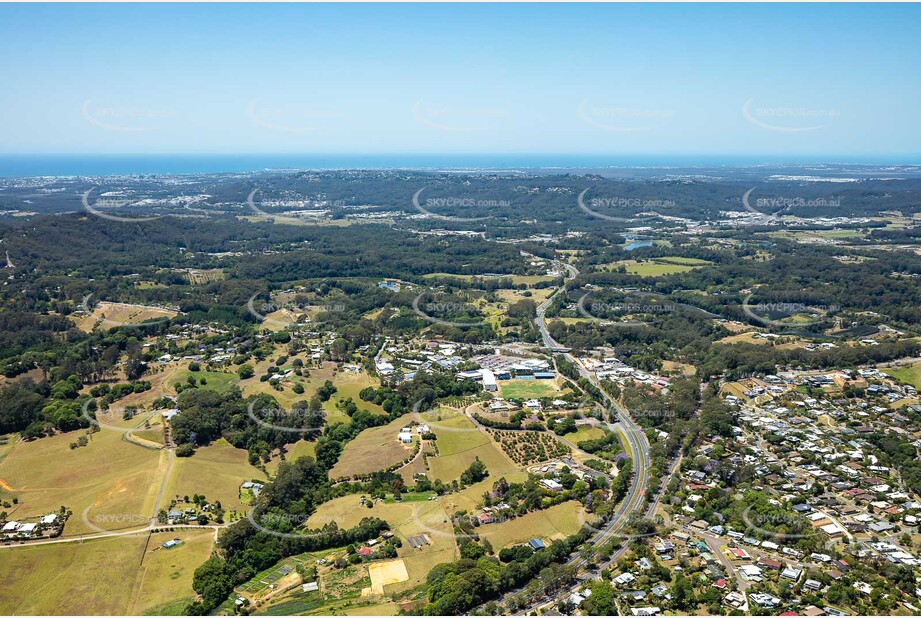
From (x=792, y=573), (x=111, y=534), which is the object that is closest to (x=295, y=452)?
(x=111, y=534)

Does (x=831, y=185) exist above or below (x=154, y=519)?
above

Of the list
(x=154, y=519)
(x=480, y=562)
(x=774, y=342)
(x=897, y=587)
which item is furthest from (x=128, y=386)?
(x=774, y=342)

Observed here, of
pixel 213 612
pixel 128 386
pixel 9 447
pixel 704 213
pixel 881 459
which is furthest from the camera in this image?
pixel 704 213

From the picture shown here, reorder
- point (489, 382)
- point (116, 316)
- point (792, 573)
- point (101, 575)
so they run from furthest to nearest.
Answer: point (116, 316)
point (489, 382)
point (101, 575)
point (792, 573)

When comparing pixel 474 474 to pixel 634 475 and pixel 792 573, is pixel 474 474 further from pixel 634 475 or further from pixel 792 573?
pixel 792 573

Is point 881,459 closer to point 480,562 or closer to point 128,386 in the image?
point 480,562

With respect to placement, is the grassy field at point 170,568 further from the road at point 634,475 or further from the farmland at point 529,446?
the farmland at point 529,446

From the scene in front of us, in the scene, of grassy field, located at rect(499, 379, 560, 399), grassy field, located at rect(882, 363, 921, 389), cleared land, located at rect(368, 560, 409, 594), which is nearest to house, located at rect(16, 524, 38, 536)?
cleared land, located at rect(368, 560, 409, 594)
